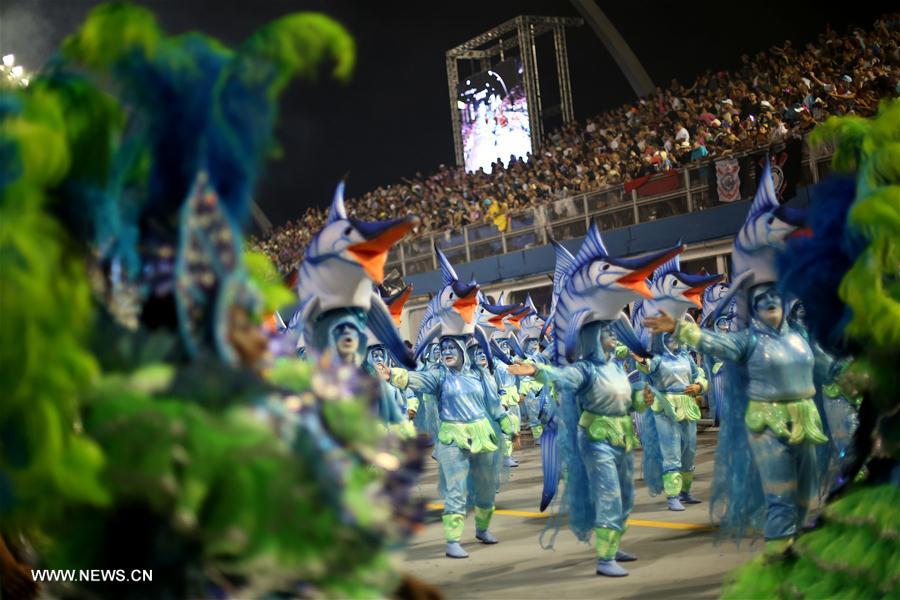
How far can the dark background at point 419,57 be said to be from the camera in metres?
17.6

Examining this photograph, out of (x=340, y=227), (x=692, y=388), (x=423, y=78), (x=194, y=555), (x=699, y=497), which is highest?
(x=423, y=78)

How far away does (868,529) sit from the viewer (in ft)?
11.7

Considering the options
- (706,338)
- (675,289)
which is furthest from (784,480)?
(675,289)

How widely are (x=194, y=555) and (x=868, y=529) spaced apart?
2.80 m

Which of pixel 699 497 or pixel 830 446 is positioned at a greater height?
pixel 830 446

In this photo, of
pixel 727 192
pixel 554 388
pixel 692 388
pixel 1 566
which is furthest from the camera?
pixel 727 192

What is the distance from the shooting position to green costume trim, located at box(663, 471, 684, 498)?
8.65m

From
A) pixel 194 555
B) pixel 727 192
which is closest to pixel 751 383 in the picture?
pixel 194 555

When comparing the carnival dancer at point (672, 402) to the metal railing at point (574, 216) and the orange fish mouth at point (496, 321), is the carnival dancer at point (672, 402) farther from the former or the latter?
the metal railing at point (574, 216)

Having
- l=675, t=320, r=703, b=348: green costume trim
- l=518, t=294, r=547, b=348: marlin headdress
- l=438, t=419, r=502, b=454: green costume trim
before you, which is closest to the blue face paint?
l=675, t=320, r=703, b=348: green costume trim

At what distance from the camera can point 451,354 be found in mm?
8180

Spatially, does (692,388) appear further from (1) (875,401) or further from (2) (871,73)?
(2) (871,73)

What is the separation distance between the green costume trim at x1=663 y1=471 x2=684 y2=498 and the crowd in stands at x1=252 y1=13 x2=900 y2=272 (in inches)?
248

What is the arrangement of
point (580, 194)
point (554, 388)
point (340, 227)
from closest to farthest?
point (340, 227), point (554, 388), point (580, 194)
